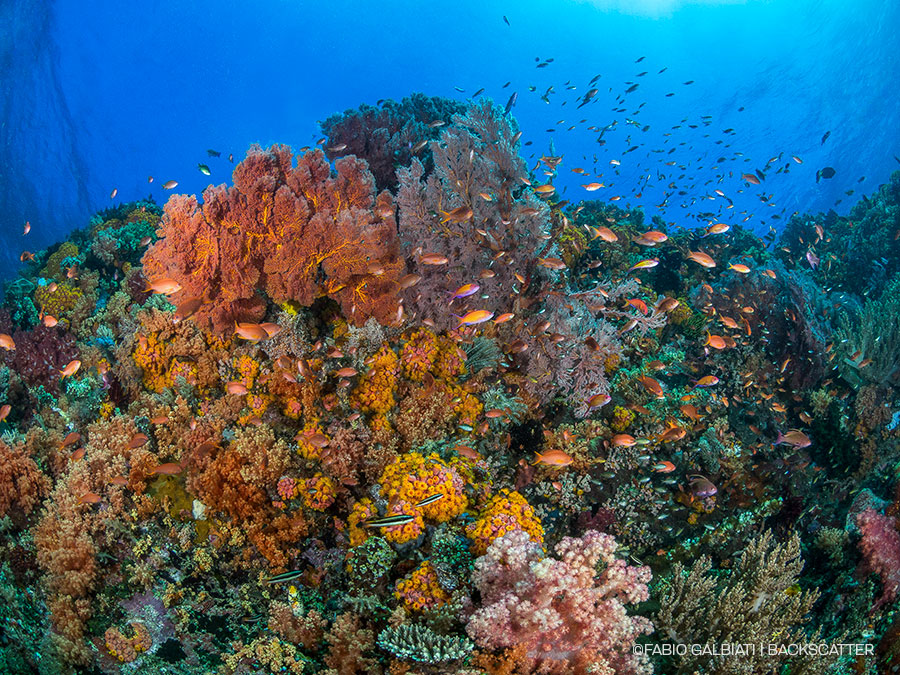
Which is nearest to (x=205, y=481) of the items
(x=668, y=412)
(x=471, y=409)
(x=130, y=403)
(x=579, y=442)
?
(x=130, y=403)

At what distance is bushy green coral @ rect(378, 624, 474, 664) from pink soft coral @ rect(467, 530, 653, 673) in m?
0.17

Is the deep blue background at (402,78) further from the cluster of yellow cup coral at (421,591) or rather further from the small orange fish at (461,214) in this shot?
the cluster of yellow cup coral at (421,591)

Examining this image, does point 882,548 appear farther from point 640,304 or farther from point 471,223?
point 471,223

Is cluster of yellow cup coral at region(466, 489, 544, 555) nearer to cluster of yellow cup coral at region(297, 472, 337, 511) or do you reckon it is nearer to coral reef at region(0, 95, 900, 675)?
coral reef at region(0, 95, 900, 675)

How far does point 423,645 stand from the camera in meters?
3.35

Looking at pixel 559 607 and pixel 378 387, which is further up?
pixel 378 387

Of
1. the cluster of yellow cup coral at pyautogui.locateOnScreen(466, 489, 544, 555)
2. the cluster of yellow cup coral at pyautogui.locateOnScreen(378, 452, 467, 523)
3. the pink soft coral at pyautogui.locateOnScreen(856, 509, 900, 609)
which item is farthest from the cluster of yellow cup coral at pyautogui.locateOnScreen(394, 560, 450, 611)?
the pink soft coral at pyautogui.locateOnScreen(856, 509, 900, 609)

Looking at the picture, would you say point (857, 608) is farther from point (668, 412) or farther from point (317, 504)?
point (317, 504)

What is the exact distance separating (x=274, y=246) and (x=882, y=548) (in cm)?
948

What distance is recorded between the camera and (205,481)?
5.04 meters

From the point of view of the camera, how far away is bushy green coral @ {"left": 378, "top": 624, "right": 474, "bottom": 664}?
10.9ft

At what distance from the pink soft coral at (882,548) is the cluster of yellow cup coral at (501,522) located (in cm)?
471

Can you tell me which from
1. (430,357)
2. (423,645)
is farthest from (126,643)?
(430,357)

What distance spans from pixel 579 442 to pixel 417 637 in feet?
13.6
